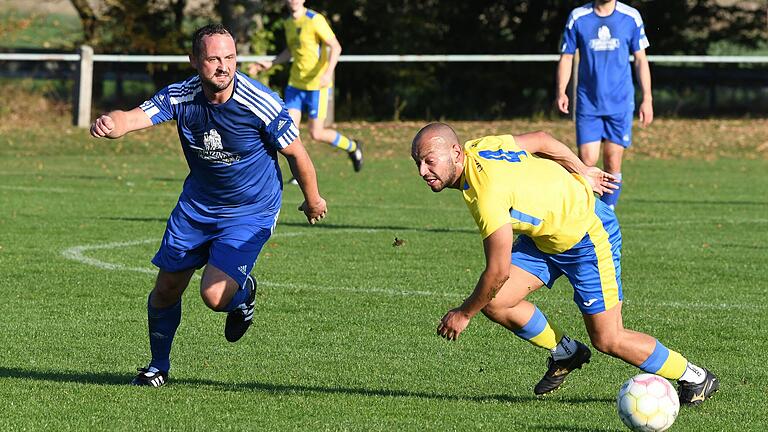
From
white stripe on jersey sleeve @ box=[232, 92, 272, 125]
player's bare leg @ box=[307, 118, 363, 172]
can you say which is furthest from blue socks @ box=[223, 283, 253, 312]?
player's bare leg @ box=[307, 118, 363, 172]

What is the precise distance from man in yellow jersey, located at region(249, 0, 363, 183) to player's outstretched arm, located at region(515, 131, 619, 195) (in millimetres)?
9635

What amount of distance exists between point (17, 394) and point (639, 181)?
43.1 feet

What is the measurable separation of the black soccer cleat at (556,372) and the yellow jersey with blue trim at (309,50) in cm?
1006

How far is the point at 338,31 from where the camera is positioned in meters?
30.1

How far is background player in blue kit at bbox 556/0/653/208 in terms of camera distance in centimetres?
1220

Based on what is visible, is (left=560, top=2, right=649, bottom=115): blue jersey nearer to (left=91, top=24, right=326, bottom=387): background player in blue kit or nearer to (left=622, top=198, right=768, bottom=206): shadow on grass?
(left=622, top=198, right=768, bottom=206): shadow on grass

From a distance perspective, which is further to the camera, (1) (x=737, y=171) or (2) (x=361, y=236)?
(1) (x=737, y=171)

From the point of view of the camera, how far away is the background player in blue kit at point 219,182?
6.43m

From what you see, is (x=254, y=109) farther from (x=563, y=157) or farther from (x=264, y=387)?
(x=563, y=157)

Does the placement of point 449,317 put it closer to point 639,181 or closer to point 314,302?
point 314,302

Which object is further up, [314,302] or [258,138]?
→ [258,138]

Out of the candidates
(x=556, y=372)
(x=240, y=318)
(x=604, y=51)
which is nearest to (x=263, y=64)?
(x=604, y=51)

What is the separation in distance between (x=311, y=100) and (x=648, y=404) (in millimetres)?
10996

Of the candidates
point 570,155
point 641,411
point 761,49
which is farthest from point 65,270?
point 761,49
